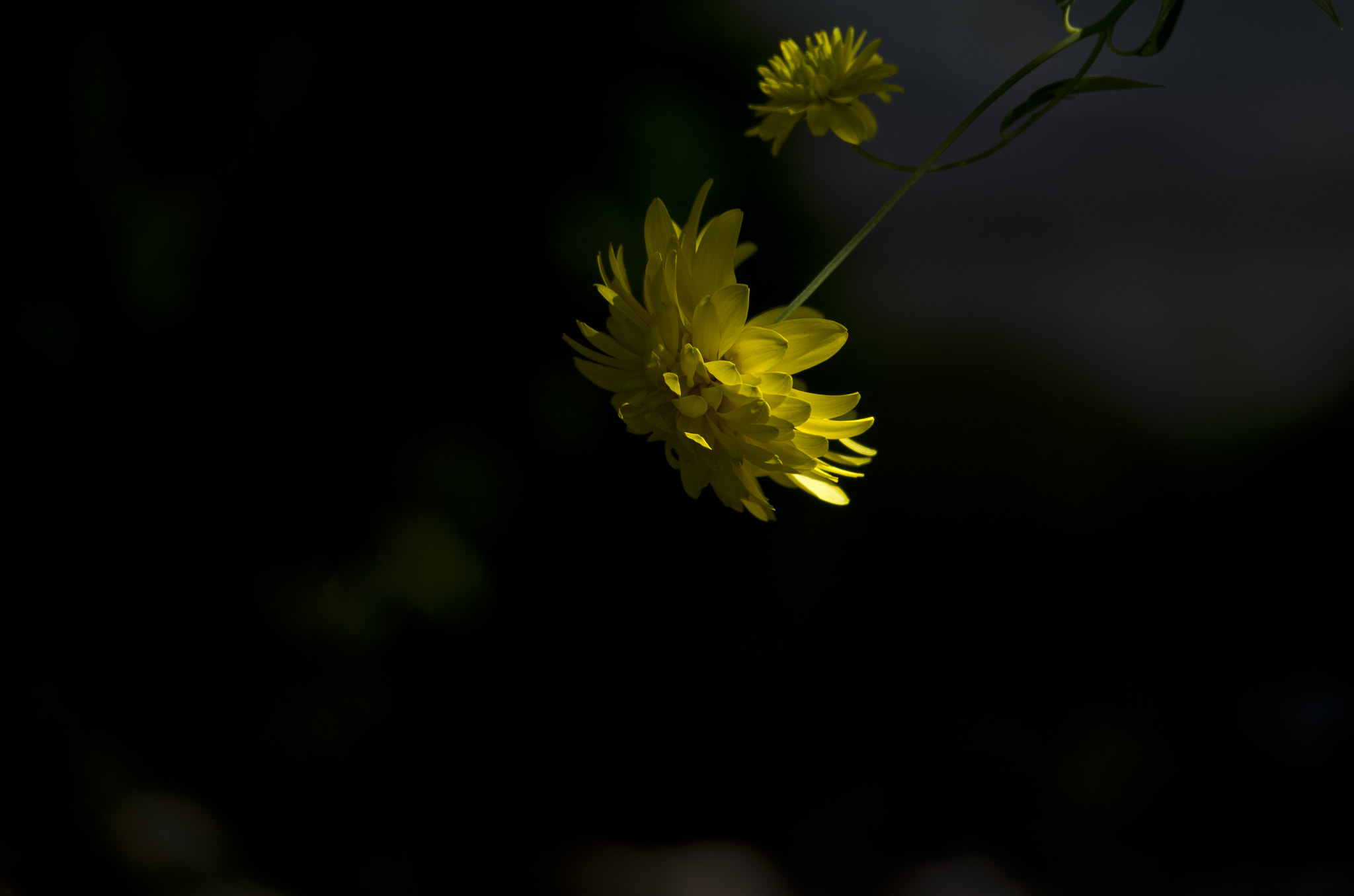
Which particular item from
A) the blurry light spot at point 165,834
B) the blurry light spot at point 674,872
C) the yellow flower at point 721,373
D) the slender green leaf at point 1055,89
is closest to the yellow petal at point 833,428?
the yellow flower at point 721,373

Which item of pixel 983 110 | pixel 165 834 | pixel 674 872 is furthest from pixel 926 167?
pixel 165 834

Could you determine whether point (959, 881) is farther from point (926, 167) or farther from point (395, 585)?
point (926, 167)

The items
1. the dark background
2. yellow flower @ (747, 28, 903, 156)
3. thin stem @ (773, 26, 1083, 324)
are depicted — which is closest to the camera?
thin stem @ (773, 26, 1083, 324)

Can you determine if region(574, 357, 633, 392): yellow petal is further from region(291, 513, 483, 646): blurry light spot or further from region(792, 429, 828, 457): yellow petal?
region(291, 513, 483, 646): blurry light spot

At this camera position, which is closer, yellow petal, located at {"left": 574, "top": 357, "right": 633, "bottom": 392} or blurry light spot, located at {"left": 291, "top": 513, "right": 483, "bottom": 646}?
yellow petal, located at {"left": 574, "top": 357, "right": 633, "bottom": 392}

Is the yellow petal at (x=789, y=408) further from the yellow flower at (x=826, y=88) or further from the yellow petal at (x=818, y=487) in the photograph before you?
the yellow flower at (x=826, y=88)

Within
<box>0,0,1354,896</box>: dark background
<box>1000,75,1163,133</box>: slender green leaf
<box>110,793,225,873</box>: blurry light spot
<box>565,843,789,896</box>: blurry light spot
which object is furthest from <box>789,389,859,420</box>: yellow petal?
<box>110,793,225,873</box>: blurry light spot
